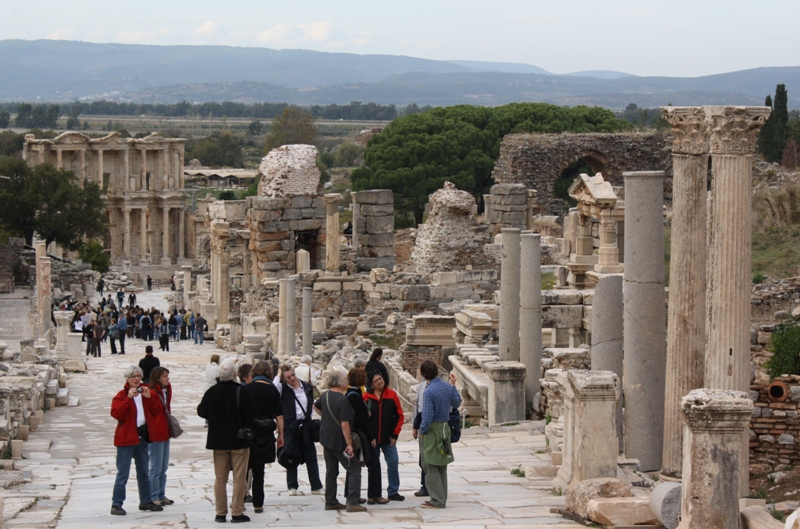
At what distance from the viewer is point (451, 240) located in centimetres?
2738

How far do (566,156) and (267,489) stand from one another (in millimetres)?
46625

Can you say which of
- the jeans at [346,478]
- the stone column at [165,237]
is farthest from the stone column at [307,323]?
the stone column at [165,237]

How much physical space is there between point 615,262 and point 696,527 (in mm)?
13913

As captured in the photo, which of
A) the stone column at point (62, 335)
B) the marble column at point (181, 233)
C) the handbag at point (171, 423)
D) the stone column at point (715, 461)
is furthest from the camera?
the marble column at point (181, 233)

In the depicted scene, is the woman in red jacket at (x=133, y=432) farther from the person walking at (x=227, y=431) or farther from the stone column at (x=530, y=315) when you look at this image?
the stone column at (x=530, y=315)

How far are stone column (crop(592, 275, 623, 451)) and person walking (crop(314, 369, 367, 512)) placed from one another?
9.87ft

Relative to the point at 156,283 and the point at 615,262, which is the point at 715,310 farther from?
the point at 156,283

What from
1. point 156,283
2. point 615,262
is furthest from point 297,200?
point 156,283

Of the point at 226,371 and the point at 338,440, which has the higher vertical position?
the point at 226,371

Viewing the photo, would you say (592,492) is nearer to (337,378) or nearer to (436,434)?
(436,434)

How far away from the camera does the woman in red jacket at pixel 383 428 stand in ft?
33.1

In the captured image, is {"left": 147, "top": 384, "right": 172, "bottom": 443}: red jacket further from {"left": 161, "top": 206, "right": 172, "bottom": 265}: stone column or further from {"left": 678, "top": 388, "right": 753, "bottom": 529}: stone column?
{"left": 161, "top": 206, "right": 172, "bottom": 265}: stone column

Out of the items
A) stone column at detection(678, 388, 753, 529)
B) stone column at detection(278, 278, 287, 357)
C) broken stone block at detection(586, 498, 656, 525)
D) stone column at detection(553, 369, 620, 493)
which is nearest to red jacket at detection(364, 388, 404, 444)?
stone column at detection(553, 369, 620, 493)

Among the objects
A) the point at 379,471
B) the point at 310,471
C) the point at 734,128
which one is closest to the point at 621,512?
the point at 379,471
